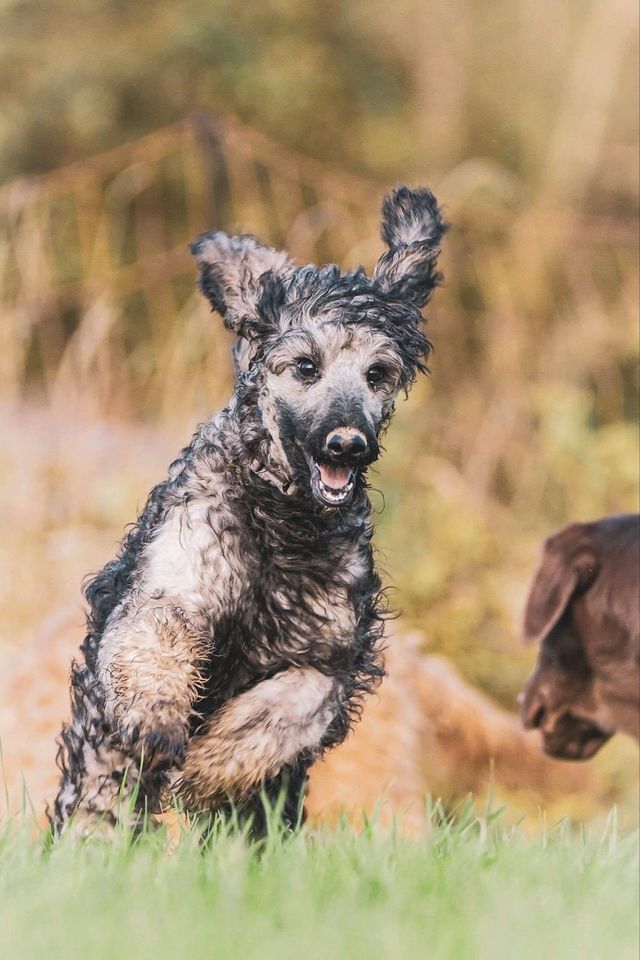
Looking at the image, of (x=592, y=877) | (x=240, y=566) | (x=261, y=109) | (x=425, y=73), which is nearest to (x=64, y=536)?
(x=240, y=566)

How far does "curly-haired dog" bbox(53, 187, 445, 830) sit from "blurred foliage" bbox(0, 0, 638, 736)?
1.11 meters

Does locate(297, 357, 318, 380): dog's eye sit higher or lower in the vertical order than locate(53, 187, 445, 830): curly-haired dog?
higher

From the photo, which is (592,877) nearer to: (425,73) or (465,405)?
(465,405)

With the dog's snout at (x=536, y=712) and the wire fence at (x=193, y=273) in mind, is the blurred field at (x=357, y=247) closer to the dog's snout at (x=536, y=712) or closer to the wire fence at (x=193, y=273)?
the wire fence at (x=193, y=273)

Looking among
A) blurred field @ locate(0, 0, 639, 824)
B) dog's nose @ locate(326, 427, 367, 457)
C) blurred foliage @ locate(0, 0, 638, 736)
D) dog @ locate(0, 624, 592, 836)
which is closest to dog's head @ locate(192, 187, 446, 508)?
dog's nose @ locate(326, 427, 367, 457)

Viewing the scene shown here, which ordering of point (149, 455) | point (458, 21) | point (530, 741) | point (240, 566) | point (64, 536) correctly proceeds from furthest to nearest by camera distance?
point (458, 21) → point (149, 455) → point (64, 536) → point (530, 741) → point (240, 566)

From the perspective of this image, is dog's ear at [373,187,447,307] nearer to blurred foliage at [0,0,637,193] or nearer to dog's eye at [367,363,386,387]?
dog's eye at [367,363,386,387]

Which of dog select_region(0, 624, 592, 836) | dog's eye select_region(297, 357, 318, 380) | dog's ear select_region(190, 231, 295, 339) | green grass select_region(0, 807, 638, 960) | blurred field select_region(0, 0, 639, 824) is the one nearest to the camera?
green grass select_region(0, 807, 638, 960)

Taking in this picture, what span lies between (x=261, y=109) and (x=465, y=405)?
4.77 metres

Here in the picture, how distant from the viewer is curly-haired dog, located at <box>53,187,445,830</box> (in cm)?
323

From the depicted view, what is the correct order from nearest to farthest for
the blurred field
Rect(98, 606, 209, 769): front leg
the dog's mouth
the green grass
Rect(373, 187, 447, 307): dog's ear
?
the green grass
Rect(98, 606, 209, 769): front leg
Rect(373, 187, 447, 307): dog's ear
the dog's mouth
the blurred field

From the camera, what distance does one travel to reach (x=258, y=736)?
3223mm

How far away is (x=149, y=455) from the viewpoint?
8094 mm

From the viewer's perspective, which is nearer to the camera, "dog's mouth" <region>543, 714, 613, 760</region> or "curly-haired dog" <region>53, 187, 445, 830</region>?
"curly-haired dog" <region>53, 187, 445, 830</region>
